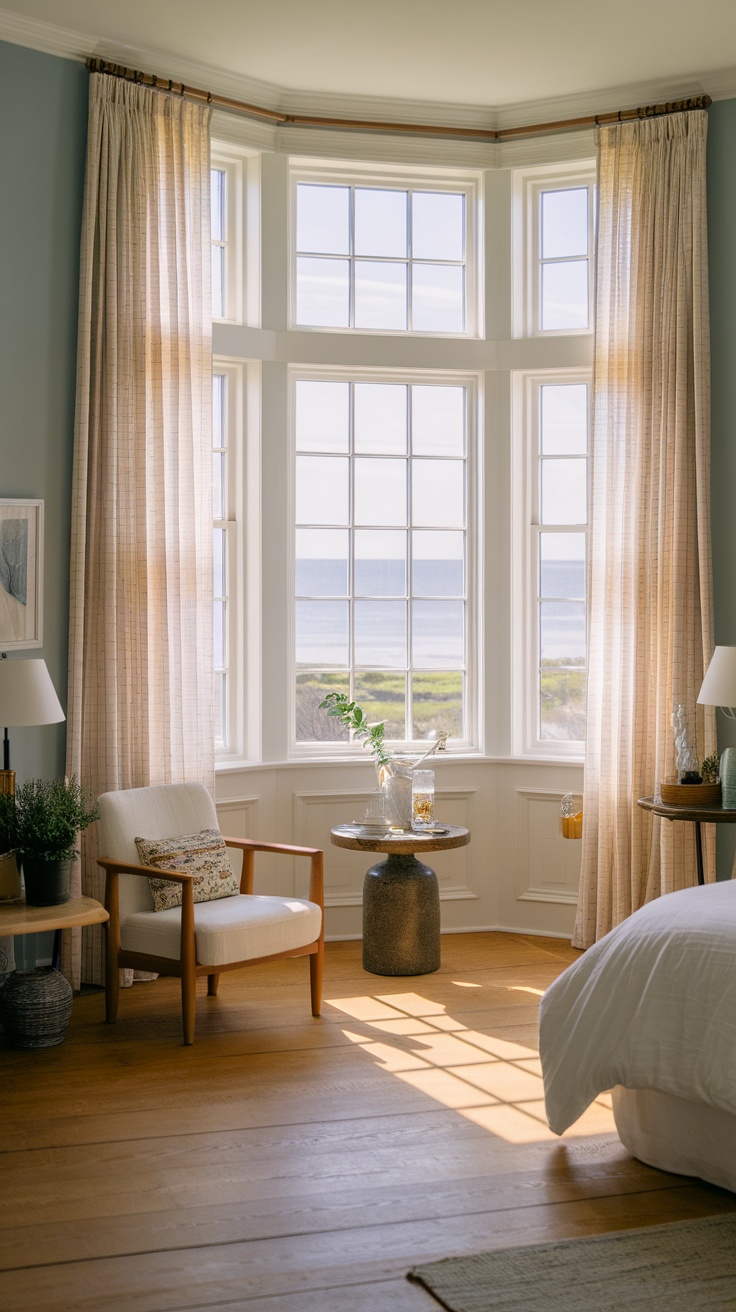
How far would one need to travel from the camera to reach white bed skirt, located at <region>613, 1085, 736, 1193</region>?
10.6ft

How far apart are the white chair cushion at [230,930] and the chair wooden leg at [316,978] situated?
0.25ft

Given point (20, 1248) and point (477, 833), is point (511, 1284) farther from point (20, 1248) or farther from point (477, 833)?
point (477, 833)

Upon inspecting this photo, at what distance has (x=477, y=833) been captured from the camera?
20.1 ft

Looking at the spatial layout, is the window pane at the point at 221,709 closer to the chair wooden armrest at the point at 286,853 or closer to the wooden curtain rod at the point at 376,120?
the chair wooden armrest at the point at 286,853

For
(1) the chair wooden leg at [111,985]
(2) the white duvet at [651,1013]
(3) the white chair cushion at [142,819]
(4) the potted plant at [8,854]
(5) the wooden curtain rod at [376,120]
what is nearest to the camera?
(2) the white duvet at [651,1013]

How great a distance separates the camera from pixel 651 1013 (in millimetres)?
3289

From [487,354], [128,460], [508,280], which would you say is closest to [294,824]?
[128,460]

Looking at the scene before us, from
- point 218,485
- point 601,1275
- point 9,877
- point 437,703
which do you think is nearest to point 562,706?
point 437,703

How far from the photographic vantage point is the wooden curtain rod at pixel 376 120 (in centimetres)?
530

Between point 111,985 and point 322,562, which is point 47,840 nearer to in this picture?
point 111,985

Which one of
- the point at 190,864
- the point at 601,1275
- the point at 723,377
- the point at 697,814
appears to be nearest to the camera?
the point at 601,1275

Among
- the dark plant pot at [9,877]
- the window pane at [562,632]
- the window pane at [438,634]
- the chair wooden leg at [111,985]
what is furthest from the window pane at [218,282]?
the chair wooden leg at [111,985]

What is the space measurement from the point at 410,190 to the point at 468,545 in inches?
67.9

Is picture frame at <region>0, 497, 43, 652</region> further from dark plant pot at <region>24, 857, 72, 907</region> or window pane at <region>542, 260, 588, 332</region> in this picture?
window pane at <region>542, 260, 588, 332</region>
